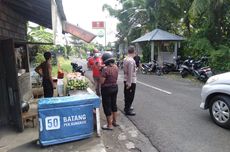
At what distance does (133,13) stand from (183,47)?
10.2 meters

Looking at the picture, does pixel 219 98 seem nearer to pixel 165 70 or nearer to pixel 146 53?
pixel 165 70

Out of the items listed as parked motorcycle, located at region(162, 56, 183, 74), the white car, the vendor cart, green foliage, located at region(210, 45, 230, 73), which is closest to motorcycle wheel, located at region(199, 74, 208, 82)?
green foliage, located at region(210, 45, 230, 73)

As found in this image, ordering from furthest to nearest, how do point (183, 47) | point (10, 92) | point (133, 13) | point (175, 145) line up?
point (133, 13) → point (183, 47) → point (10, 92) → point (175, 145)

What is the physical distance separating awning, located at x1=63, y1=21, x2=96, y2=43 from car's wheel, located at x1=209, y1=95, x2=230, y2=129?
348cm

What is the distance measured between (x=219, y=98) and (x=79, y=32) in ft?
13.2

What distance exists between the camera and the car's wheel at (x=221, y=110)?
6256 millimetres

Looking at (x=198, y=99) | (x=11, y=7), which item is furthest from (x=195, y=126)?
(x=11, y=7)

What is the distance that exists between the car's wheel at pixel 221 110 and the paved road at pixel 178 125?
0.16m

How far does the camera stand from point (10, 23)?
7715 mm

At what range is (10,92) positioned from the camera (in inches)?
249

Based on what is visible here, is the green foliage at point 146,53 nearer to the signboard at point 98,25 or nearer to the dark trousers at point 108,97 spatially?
the signboard at point 98,25

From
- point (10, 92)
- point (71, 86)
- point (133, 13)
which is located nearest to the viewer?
point (10, 92)

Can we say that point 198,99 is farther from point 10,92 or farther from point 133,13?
point 133,13

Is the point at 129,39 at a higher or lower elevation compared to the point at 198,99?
higher
